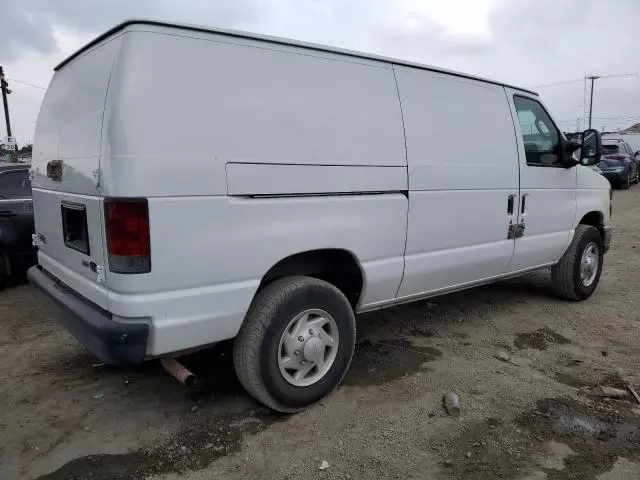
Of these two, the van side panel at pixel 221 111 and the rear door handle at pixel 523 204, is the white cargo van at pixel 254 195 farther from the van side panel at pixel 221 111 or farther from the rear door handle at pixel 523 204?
the rear door handle at pixel 523 204

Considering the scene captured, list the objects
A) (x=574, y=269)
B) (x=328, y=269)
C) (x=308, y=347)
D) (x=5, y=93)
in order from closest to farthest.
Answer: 1. (x=308, y=347)
2. (x=328, y=269)
3. (x=574, y=269)
4. (x=5, y=93)

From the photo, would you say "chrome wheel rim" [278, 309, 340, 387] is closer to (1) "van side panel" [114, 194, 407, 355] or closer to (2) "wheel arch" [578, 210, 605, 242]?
(1) "van side panel" [114, 194, 407, 355]

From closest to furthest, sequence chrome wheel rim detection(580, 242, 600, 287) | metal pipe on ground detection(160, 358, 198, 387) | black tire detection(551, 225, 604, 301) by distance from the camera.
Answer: metal pipe on ground detection(160, 358, 198, 387)
black tire detection(551, 225, 604, 301)
chrome wheel rim detection(580, 242, 600, 287)

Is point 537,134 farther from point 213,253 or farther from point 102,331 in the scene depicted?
point 102,331

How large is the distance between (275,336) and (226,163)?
103 centimetres

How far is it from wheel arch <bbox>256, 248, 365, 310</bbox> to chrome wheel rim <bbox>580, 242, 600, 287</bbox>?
128 inches

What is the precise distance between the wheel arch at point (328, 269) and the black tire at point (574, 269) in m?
3.00

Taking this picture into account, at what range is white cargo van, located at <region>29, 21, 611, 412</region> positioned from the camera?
2.61m

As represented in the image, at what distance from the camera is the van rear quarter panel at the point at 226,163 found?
259 centimetres

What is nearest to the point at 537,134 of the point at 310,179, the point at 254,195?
the point at 310,179

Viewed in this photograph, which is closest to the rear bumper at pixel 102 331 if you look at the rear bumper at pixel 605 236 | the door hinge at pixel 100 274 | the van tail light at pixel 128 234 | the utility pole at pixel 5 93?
the door hinge at pixel 100 274

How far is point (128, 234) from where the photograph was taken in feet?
8.43

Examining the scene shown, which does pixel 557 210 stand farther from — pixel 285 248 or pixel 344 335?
pixel 285 248

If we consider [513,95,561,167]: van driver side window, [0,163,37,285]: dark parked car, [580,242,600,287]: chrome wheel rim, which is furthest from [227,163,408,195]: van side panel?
[0,163,37,285]: dark parked car
